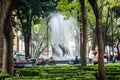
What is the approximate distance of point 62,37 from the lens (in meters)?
44.9

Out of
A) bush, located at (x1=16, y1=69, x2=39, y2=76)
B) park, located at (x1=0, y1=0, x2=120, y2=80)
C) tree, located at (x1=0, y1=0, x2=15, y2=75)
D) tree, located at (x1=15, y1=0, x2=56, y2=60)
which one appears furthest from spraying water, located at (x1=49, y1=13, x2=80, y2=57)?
tree, located at (x1=0, y1=0, x2=15, y2=75)

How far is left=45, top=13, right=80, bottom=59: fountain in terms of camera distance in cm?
4250

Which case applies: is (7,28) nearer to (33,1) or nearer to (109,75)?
(109,75)

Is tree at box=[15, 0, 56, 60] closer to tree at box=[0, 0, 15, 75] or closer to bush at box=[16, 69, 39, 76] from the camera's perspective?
bush at box=[16, 69, 39, 76]

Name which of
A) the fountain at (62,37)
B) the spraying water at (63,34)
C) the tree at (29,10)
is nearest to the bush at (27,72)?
the tree at (29,10)

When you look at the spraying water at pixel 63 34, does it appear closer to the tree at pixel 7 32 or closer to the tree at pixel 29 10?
the tree at pixel 29 10

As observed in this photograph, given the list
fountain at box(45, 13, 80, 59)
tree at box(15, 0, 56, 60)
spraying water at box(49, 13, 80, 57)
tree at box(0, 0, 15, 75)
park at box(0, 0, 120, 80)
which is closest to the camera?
tree at box(0, 0, 15, 75)

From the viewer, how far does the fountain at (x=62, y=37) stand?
4250 centimetres

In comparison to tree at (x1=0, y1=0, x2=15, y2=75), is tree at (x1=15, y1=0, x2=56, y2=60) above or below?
above

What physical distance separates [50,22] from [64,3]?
25688 millimetres

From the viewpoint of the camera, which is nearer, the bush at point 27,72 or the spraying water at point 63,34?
the bush at point 27,72

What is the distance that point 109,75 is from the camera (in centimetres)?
1509

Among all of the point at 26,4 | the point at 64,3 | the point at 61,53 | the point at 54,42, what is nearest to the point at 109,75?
the point at 64,3

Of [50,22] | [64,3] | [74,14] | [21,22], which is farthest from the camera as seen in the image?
[50,22]
